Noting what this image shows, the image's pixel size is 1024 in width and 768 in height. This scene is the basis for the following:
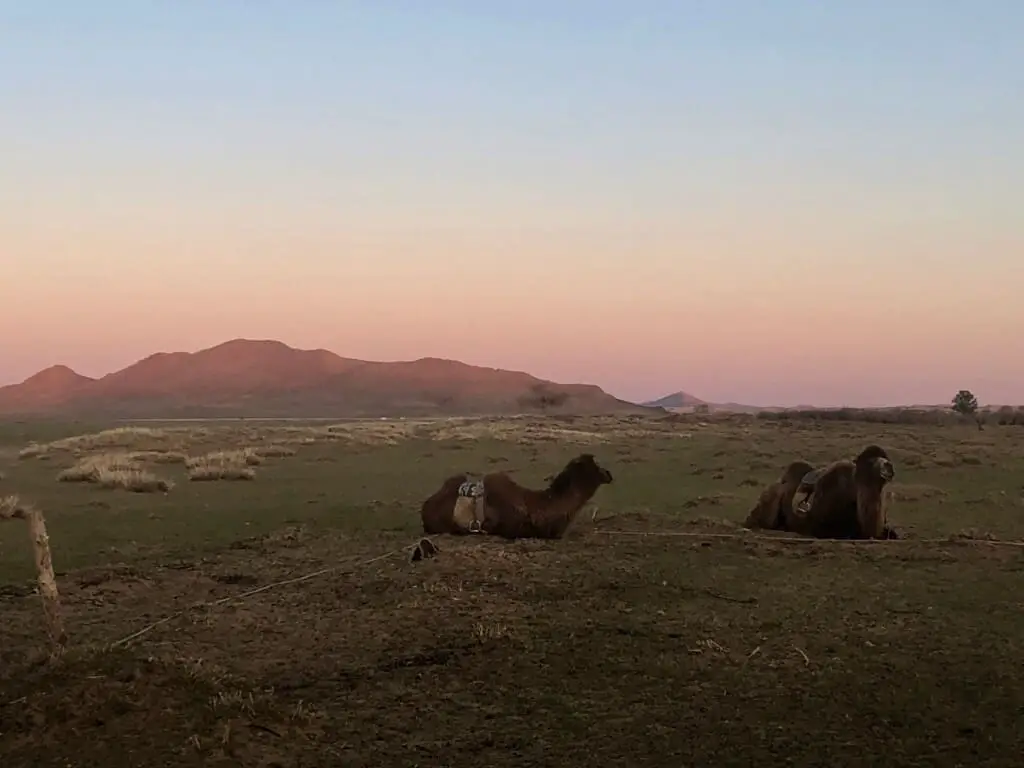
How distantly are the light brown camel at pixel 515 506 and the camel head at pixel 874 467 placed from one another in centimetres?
383

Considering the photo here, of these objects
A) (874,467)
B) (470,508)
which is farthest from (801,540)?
(470,508)

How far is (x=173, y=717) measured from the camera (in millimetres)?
6484

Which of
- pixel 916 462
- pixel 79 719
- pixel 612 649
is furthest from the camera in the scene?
pixel 916 462

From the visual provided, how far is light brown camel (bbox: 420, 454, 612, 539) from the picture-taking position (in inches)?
545

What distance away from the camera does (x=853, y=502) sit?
14531 millimetres

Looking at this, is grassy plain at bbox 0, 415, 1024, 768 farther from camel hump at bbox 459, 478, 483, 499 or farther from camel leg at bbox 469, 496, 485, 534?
camel hump at bbox 459, 478, 483, 499

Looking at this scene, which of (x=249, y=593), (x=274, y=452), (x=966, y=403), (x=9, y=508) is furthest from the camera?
(x=966, y=403)

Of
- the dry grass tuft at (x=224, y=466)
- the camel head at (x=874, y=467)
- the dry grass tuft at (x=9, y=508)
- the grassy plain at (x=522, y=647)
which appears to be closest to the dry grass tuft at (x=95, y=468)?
the dry grass tuft at (x=224, y=466)

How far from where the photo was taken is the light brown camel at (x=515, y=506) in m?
13.8

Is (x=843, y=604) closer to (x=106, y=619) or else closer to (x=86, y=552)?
(x=106, y=619)

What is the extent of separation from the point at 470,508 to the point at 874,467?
19.0ft

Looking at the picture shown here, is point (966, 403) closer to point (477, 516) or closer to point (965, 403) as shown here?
point (965, 403)

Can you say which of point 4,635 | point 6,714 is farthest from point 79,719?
point 4,635

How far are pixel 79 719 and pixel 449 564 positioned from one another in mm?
5398
